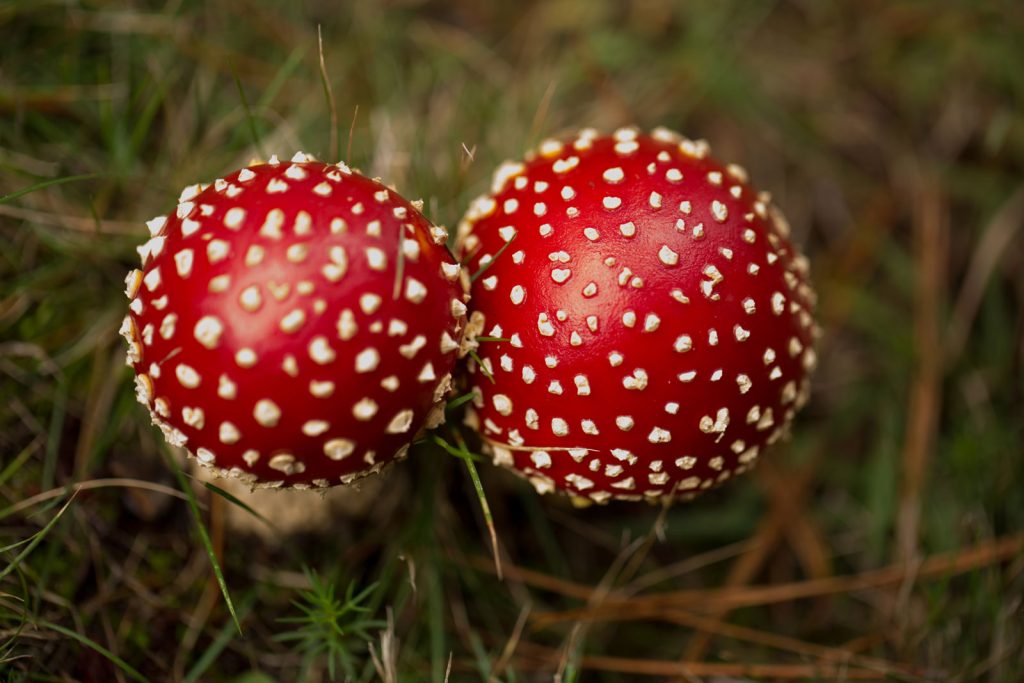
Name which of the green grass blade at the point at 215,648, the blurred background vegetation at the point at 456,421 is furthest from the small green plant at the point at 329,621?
the green grass blade at the point at 215,648

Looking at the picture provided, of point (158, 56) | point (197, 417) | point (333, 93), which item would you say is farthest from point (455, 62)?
point (197, 417)

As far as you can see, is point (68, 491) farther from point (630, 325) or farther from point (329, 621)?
point (630, 325)

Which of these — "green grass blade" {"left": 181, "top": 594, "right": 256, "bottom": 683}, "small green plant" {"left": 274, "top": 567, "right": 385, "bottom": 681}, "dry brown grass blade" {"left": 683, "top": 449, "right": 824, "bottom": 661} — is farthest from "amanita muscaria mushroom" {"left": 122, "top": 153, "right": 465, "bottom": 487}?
"dry brown grass blade" {"left": 683, "top": 449, "right": 824, "bottom": 661}

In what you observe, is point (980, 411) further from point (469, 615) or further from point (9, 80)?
point (9, 80)

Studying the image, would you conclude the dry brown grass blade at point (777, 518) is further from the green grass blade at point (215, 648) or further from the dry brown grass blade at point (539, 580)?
the green grass blade at point (215, 648)

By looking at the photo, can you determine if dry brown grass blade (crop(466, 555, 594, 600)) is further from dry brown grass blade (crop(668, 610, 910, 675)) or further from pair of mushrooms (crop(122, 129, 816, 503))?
pair of mushrooms (crop(122, 129, 816, 503))

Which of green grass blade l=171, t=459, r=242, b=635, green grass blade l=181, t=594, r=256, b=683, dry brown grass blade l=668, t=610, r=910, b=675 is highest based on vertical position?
green grass blade l=171, t=459, r=242, b=635

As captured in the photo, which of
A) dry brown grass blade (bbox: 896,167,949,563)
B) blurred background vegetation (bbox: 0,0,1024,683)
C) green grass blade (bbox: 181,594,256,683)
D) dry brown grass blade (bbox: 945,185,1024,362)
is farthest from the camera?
dry brown grass blade (bbox: 945,185,1024,362)
